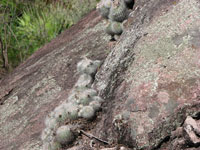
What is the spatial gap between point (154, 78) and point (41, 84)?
2.43m

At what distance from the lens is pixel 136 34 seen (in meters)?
3.28

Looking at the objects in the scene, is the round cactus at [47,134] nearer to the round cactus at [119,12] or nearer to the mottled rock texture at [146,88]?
the mottled rock texture at [146,88]

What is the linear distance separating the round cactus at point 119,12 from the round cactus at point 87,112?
1.38m

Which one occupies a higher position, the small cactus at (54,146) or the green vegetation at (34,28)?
the small cactus at (54,146)

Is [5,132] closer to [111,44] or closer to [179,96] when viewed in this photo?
[111,44]

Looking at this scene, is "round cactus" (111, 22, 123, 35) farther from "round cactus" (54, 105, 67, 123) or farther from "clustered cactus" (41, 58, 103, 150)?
"round cactus" (54, 105, 67, 123)

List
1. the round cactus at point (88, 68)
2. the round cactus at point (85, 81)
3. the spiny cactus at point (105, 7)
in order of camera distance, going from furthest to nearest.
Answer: the spiny cactus at point (105, 7), the round cactus at point (88, 68), the round cactus at point (85, 81)

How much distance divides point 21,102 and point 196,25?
9.10ft

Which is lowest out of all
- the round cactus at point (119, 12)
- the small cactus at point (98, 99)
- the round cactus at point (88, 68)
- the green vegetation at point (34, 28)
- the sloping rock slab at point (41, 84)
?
the green vegetation at point (34, 28)

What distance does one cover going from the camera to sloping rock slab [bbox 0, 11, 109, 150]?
4.13 meters

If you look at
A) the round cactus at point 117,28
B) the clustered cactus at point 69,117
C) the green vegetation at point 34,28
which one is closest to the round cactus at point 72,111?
the clustered cactus at point 69,117

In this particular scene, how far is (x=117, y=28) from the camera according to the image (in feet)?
13.5

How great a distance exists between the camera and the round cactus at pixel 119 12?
13.2 feet

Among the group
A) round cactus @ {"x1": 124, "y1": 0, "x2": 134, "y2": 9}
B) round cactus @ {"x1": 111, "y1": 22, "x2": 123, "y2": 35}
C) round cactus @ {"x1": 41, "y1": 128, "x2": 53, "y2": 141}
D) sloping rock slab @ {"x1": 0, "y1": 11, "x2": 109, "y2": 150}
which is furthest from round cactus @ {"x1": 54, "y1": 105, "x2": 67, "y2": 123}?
round cactus @ {"x1": 124, "y1": 0, "x2": 134, "y2": 9}
